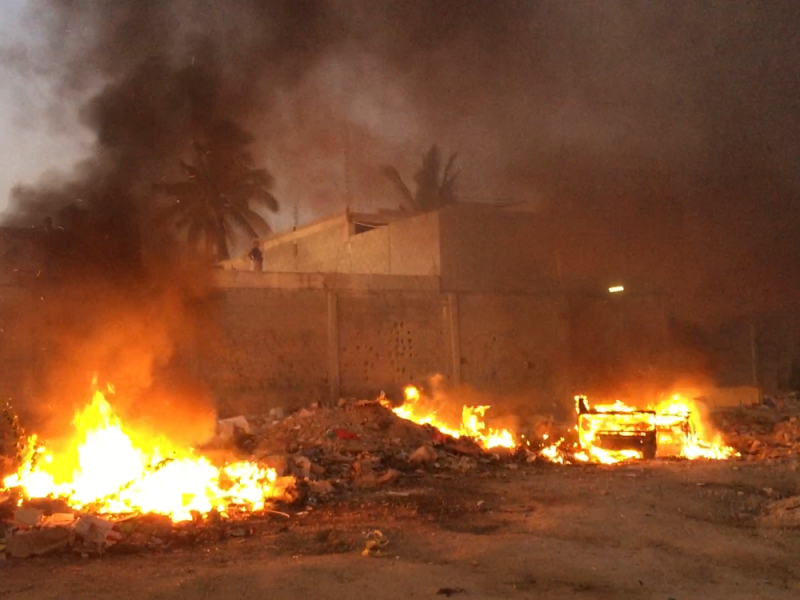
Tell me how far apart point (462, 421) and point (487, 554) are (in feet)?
27.4

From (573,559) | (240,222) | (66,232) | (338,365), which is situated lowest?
(573,559)

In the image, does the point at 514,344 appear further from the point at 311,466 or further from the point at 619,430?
the point at 311,466

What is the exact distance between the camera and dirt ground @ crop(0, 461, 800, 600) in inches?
223

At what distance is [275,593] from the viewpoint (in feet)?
18.0

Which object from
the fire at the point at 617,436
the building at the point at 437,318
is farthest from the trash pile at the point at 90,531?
the fire at the point at 617,436

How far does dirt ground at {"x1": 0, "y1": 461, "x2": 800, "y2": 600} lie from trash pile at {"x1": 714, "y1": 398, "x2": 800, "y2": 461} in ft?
12.4

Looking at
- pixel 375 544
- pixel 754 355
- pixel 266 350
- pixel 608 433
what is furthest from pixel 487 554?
pixel 754 355

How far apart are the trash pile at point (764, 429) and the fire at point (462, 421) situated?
3.77m

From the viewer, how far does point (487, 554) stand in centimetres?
649

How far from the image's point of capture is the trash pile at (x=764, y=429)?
13180 mm

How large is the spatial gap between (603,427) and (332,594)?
806 centimetres

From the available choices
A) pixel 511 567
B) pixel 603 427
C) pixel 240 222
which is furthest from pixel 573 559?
pixel 240 222

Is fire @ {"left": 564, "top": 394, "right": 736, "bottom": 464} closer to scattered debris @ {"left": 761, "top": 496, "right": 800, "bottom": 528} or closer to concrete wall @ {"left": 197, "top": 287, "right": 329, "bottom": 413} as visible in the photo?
scattered debris @ {"left": 761, "top": 496, "right": 800, "bottom": 528}

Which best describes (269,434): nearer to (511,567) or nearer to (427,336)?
(427,336)
